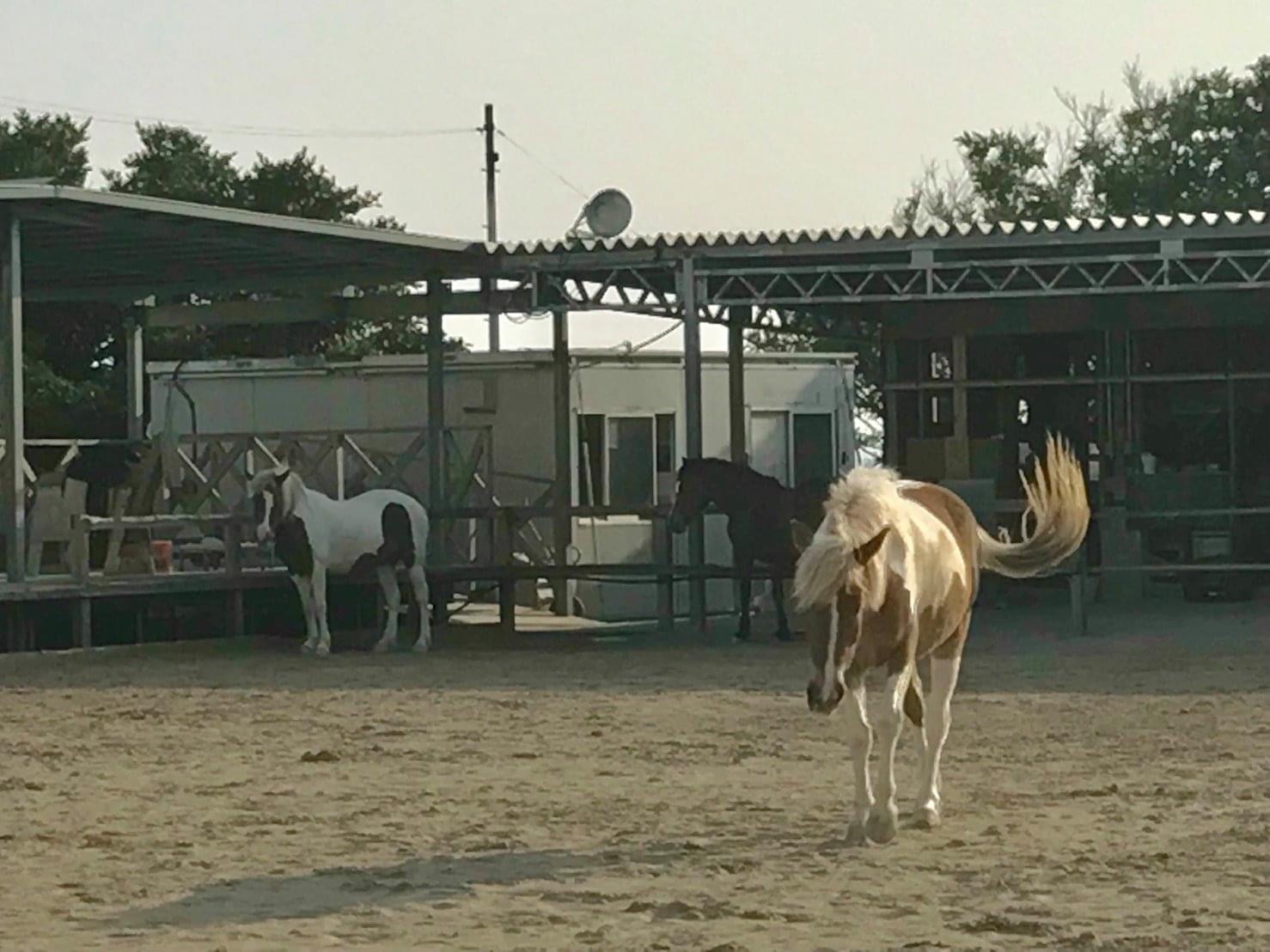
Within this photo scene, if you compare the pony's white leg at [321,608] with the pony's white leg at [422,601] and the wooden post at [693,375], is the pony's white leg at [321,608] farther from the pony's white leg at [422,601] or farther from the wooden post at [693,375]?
the wooden post at [693,375]

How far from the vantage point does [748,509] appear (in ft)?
65.0

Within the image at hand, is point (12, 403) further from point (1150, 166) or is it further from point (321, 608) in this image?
point (1150, 166)

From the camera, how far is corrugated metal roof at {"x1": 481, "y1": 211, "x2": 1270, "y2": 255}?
18.8 m

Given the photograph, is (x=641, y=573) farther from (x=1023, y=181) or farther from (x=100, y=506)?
(x=1023, y=181)

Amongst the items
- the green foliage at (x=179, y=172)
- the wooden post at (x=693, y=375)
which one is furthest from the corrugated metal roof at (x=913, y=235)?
the green foliage at (x=179, y=172)

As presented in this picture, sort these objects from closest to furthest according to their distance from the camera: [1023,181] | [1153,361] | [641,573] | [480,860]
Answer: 1. [480,860]
2. [641,573]
3. [1153,361]
4. [1023,181]

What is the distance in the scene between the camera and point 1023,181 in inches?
1827

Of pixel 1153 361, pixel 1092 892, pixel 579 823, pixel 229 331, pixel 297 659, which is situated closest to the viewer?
pixel 1092 892

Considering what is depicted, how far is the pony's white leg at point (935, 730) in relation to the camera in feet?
29.6

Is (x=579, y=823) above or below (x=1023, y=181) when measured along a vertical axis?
below

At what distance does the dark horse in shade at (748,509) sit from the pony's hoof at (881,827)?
428 inches

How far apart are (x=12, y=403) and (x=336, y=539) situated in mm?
2841

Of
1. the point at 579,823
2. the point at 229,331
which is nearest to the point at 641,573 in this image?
the point at 579,823

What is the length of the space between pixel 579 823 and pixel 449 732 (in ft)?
11.9
